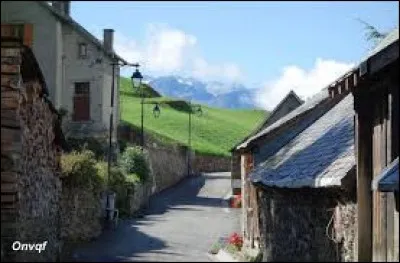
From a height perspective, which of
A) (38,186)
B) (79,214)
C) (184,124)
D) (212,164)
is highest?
(184,124)

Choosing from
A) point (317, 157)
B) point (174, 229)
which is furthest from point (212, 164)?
point (317, 157)

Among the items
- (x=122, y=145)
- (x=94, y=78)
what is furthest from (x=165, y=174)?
(x=94, y=78)

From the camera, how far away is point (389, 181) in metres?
10.3

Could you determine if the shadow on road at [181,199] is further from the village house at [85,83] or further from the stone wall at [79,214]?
the stone wall at [79,214]

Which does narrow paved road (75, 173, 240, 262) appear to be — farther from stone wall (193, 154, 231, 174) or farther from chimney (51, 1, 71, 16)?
stone wall (193, 154, 231, 174)

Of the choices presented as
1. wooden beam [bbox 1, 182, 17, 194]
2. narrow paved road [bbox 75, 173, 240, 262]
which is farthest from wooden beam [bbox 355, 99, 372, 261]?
wooden beam [bbox 1, 182, 17, 194]

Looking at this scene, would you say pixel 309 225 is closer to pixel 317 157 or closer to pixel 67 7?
pixel 317 157

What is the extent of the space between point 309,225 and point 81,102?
23.7 metres

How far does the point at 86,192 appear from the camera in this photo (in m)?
25.6

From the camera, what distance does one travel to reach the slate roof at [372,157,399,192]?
33.4ft

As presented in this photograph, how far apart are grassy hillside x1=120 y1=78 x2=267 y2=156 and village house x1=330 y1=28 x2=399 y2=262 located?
157 feet

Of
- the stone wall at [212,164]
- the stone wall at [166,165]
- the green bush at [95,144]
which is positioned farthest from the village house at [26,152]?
the stone wall at [212,164]

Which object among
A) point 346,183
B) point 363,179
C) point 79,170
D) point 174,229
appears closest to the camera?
point 363,179

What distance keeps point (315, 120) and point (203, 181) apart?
1233 inches
